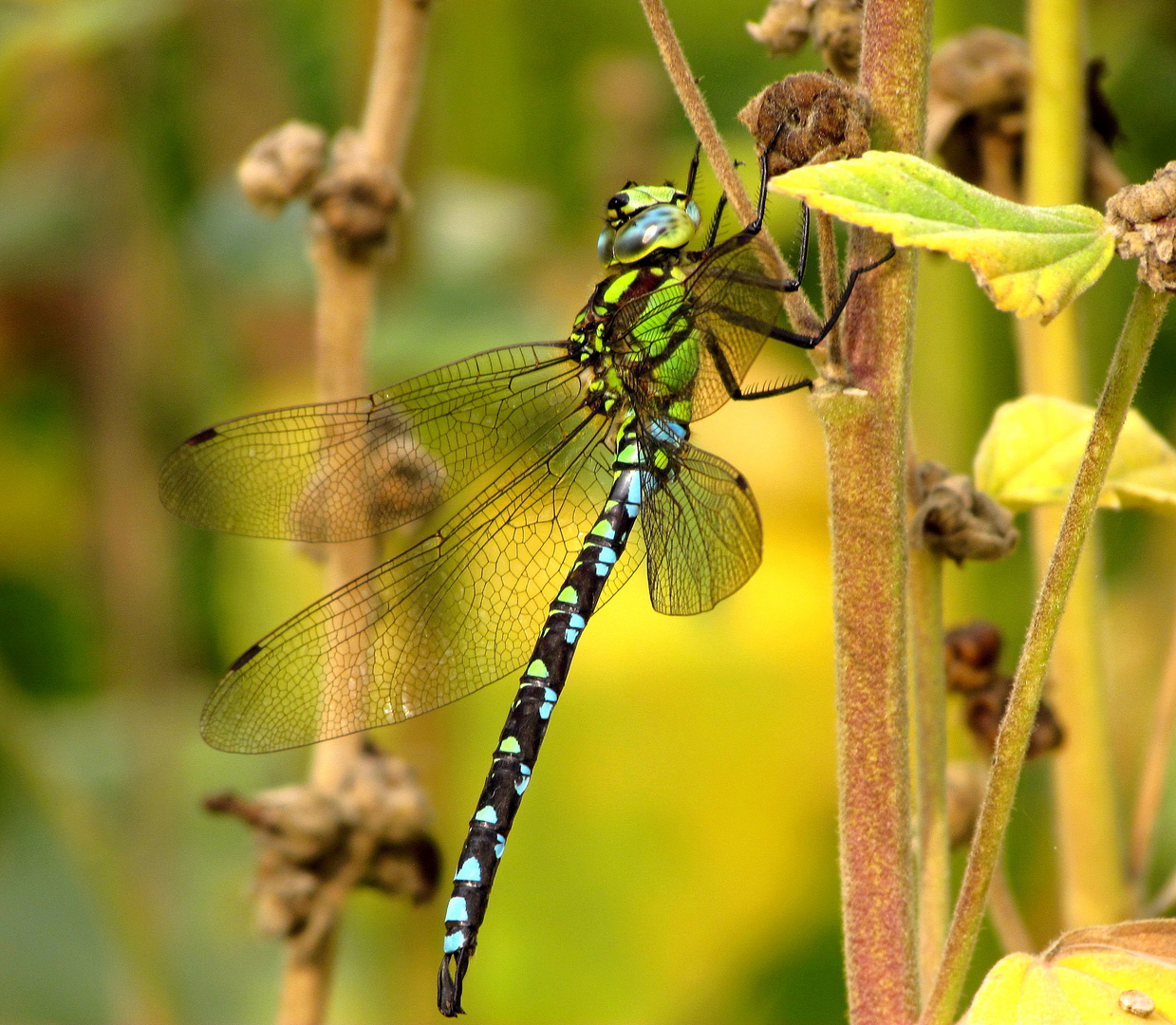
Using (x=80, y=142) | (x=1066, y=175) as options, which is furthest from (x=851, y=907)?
(x=80, y=142)

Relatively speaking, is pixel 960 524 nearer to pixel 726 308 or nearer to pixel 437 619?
pixel 726 308

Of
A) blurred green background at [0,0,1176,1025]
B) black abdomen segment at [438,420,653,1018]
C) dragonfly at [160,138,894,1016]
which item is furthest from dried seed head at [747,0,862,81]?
blurred green background at [0,0,1176,1025]

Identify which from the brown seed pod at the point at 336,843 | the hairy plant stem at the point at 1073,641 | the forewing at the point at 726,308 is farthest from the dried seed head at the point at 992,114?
the brown seed pod at the point at 336,843

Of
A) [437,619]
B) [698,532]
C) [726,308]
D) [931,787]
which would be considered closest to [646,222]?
[726,308]

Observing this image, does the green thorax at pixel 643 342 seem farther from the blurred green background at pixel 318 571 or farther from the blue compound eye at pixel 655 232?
the blurred green background at pixel 318 571

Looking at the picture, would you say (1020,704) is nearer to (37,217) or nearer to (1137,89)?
(1137,89)

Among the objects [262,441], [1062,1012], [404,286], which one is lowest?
[1062,1012]
